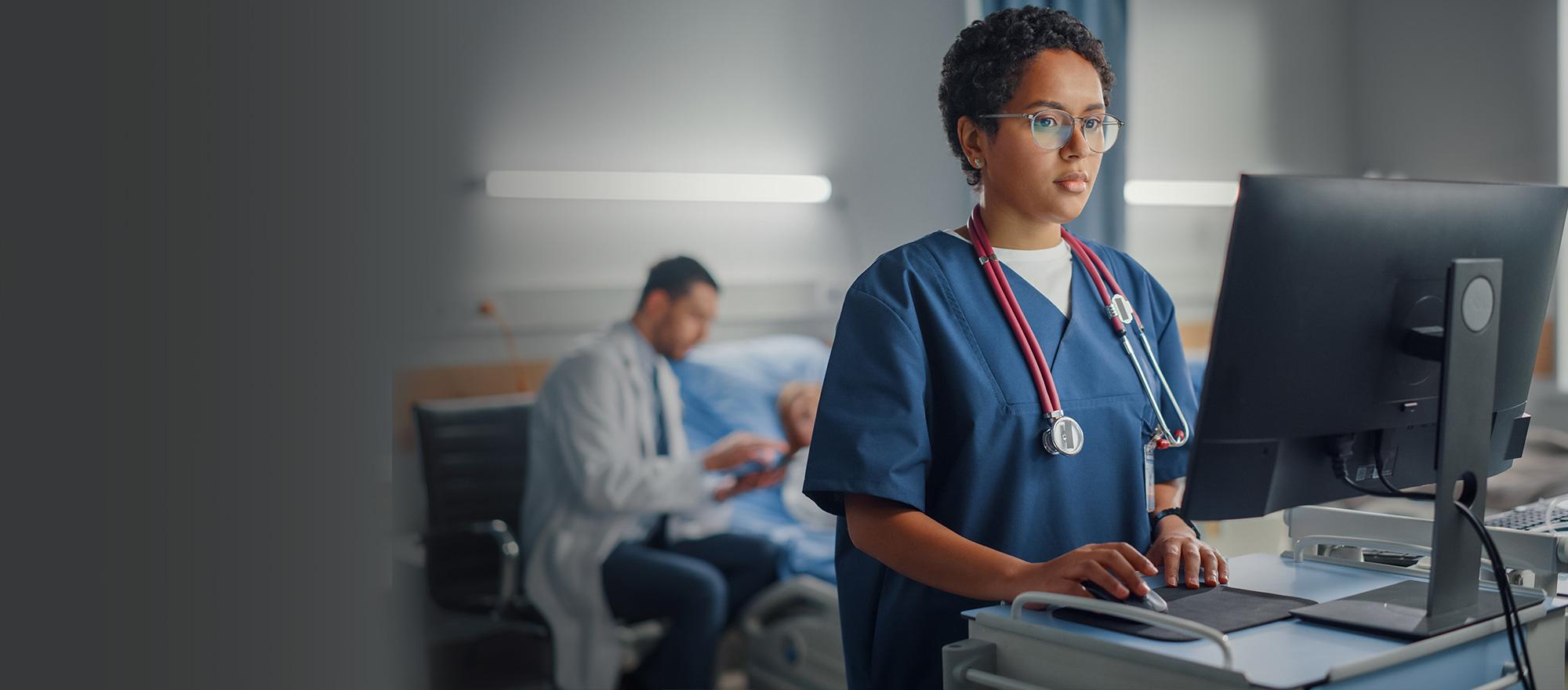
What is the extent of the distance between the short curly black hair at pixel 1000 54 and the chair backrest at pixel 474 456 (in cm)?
171

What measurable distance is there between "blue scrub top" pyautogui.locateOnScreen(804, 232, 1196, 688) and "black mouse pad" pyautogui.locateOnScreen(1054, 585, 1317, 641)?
6.7 inches

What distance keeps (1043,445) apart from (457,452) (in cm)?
182

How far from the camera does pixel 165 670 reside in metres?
2.12

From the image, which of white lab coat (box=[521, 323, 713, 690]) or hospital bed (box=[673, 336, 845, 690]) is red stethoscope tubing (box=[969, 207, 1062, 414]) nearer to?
hospital bed (box=[673, 336, 845, 690])

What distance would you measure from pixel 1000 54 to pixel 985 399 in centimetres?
38

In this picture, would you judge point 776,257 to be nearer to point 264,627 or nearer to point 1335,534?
point 264,627

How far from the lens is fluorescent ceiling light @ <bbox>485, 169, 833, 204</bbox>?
112 inches

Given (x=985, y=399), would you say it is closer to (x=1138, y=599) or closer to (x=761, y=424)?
(x=1138, y=599)

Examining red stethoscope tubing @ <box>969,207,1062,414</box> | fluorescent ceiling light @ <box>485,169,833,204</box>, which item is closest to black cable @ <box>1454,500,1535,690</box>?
red stethoscope tubing @ <box>969,207,1062,414</box>

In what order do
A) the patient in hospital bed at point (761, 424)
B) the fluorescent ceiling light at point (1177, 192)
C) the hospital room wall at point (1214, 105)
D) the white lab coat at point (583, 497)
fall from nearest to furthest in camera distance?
1. the white lab coat at point (583, 497)
2. the patient in hospital bed at point (761, 424)
3. the fluorescent ceiling light at point (1177, 192)
4. the hospital room wall at point (1214, 105)

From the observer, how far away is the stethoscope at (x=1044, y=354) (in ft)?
4.08

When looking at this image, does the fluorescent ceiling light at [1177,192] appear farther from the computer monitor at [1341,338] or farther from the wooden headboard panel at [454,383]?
the computer monitor at [1341,338]

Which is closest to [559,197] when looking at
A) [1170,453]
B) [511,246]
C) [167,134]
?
[511,246]

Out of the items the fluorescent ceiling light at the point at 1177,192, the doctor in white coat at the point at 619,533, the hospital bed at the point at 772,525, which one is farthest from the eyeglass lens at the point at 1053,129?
the fluorescent ceiling light at the point at 1177,192
